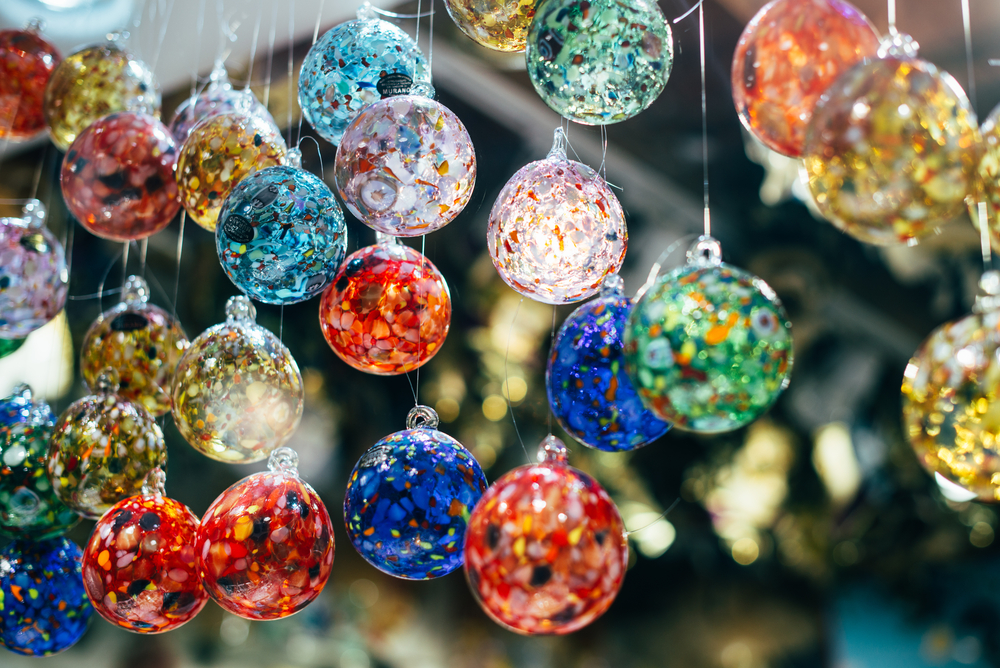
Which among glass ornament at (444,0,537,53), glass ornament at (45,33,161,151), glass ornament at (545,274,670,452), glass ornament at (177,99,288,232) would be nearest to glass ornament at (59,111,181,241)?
glass ornament at (177,99,288,232)

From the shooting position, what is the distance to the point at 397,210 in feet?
2.49

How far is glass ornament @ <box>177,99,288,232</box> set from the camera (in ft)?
2.98

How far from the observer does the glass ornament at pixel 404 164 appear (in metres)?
0.74

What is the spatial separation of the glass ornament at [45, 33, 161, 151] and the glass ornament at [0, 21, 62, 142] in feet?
0.25

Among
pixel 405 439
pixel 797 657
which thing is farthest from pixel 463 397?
pixel 405 439

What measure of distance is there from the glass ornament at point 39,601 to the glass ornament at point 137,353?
0.23 m

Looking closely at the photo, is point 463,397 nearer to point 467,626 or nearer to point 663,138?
point 467,626

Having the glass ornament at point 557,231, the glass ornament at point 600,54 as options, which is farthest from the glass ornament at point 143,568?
the glass ornament at point 600,54

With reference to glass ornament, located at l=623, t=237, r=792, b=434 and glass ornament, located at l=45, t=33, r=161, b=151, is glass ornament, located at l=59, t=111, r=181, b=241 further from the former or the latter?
glass ornament, located at l=623, t=237, r=792, b=434

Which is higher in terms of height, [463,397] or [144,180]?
[144,180]

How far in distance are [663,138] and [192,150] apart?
37.3 inches

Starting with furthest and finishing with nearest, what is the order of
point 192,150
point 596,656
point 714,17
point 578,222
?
point 596,656 < point 714,17 < point 192,150 < point 578,222

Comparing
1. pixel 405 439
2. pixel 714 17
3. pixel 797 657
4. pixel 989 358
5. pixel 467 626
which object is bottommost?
pixel 467 626

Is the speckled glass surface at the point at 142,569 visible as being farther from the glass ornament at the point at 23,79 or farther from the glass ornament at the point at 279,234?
the glass ornament at the point at 23,79
